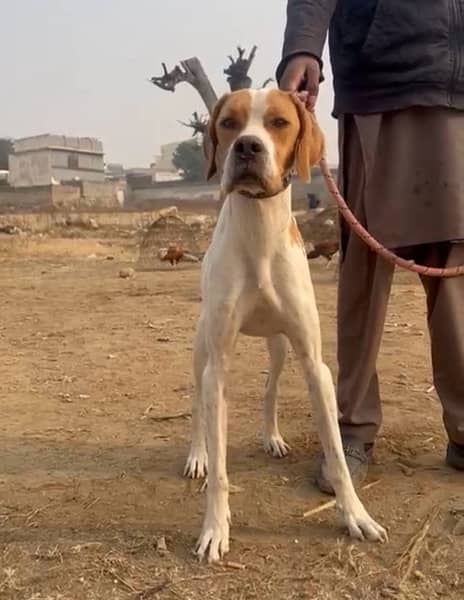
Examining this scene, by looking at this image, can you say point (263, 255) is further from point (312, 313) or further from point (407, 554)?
point (407, 554)

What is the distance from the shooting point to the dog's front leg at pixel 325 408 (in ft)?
9.01

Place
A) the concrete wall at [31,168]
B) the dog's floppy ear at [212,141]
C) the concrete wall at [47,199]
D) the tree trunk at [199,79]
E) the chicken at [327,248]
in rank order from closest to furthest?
the dog's floppy ear at [212,141] < the chicken at [327,248] < the tree trunk at [199,79] < the concrete wall at [47,199] < the concrete wall at [31,168]

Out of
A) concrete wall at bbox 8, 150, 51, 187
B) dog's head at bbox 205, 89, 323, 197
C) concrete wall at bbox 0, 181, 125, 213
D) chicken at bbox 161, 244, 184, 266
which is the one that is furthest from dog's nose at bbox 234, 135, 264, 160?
concrete wall at bbox 8, 150, 51, 187

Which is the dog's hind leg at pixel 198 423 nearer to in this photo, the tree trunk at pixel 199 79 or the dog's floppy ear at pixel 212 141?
the dog's floppy ear at pixel 212 141

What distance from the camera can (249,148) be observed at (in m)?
2.52

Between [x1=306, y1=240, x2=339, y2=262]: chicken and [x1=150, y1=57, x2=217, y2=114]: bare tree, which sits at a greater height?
[x1=150, y1=57, x2=217, y2=114]: bare tree

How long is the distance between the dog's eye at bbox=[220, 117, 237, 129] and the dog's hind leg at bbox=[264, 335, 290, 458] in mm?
1019

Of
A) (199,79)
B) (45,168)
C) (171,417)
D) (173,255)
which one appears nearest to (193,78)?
(199,79)

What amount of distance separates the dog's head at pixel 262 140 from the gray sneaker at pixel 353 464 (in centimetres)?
112

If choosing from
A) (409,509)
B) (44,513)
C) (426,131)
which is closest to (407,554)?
(409,509)

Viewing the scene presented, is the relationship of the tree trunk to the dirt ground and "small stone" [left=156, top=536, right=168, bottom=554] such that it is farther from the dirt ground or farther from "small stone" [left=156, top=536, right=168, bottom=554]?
"small stone" [left=156, top=536, right=168, bottom=554]

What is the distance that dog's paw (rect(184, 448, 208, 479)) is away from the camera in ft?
10.7

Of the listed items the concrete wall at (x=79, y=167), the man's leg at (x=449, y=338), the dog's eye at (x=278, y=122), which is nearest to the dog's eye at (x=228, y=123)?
the dog's eye at (x=278, y=122)

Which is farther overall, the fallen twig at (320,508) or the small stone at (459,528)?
the fallen twig at (320,508)
